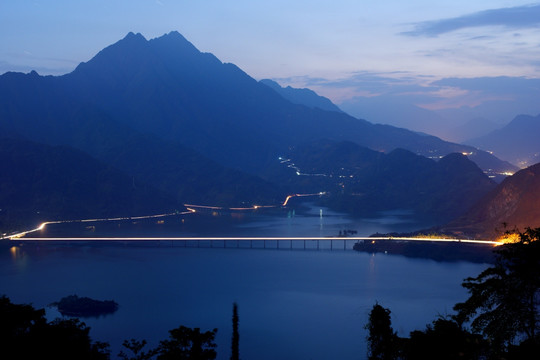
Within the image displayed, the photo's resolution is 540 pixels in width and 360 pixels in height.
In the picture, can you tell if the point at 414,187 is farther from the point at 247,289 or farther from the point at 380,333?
the point at 380,333

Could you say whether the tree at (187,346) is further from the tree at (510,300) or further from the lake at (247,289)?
the lake at (247,289)

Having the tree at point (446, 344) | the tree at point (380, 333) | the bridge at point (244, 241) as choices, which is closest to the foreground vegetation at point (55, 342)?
the tree at point (380, 333)

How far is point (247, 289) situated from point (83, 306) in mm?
17696

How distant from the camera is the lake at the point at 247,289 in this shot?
48.8 meters

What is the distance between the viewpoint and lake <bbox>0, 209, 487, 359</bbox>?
48.8 metres

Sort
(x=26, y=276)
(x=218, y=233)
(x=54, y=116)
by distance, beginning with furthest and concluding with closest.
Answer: (x=54, y=116) → (x=218, y=233) → (x=26, y=276)

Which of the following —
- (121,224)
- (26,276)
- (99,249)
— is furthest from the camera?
(121,224)

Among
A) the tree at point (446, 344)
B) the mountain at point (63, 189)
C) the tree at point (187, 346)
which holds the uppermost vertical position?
the mountain at point (63, 189)

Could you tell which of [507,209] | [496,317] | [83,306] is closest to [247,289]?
[83,306]

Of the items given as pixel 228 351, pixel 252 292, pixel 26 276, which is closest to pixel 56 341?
pixel 228 351

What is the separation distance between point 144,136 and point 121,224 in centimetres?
7943

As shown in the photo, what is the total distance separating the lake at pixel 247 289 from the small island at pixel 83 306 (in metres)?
0.98

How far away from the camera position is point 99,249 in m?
93.1

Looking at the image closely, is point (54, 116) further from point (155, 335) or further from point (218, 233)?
point (155, 335)
